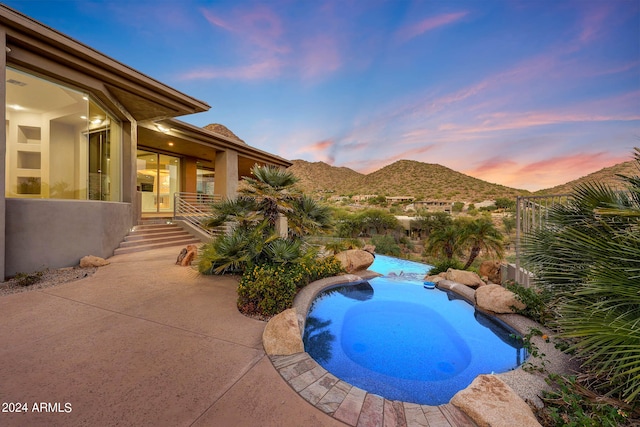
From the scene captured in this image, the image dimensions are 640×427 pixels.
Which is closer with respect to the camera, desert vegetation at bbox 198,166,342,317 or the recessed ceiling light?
desert vegetation at bbox 198,166,342,317

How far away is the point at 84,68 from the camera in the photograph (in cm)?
656

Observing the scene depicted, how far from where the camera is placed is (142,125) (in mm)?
10875

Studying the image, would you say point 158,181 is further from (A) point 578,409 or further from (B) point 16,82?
(A) point 578,409

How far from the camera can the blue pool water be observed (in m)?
3.15

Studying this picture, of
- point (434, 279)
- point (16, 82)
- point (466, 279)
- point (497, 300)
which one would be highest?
point (16, 82)

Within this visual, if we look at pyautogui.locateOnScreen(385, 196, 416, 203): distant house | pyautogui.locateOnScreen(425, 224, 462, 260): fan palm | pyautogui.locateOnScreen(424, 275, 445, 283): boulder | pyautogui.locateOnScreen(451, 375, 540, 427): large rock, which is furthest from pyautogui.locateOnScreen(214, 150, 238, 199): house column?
pyautogui.locateOnScreen(385, 196, 416, 203): distant house

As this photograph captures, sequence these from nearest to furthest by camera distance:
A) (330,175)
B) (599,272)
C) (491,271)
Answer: (599,272) → (491,271) → (330,175)

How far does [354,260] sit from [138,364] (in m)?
6.44

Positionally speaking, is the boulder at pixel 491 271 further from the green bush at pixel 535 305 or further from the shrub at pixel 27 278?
the shrub at pixel 27 278

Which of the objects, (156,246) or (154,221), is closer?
(156,246)

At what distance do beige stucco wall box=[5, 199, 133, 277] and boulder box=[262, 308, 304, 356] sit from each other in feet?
22.6

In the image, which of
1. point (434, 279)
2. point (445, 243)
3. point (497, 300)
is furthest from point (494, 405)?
point (445, 243)

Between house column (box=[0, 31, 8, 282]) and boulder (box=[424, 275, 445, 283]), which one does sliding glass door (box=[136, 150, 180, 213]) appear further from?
boulder (box=[424, 275, 445, 283])

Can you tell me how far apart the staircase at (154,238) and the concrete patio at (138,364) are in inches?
157
